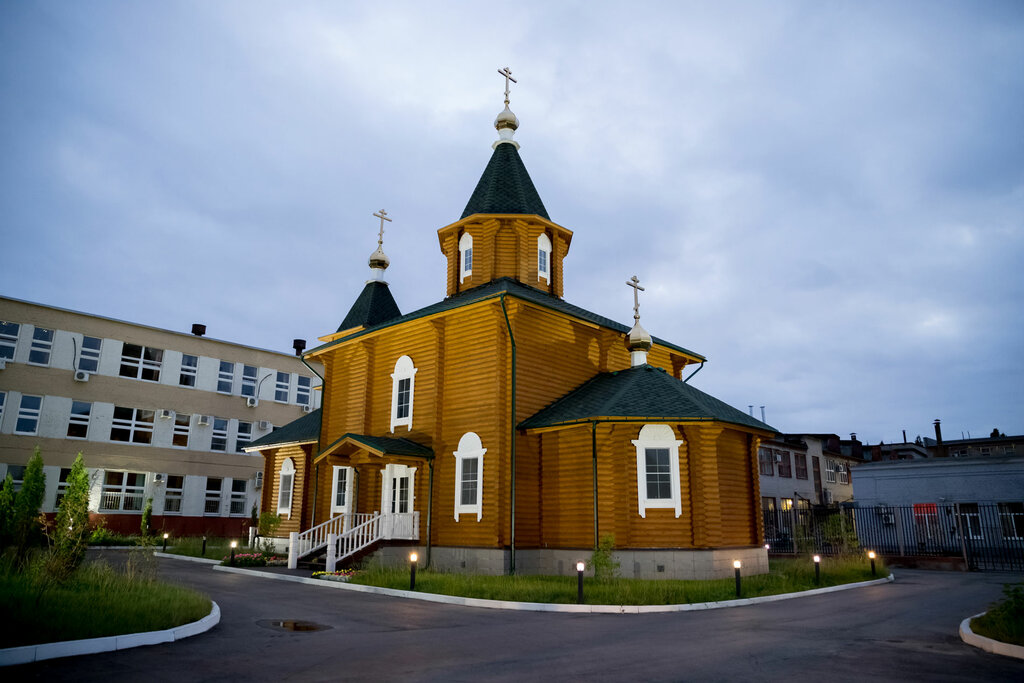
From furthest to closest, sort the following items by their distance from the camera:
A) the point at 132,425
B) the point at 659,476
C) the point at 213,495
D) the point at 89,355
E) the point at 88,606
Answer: the point at 213,495 < the point at 132,425 < the point at 89,355 < the point at 659,476 < the point at 88,606

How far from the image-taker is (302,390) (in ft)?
134

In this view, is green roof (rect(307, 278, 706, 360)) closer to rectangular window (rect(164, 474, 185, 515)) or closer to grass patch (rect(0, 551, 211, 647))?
grass patch (rect(0, 551, 211, 647))

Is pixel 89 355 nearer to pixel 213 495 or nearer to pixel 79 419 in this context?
pixel 79 419

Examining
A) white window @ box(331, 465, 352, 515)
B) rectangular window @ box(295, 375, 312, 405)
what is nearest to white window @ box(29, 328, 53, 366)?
rectangular window @ box(295, 375, 312, 405)

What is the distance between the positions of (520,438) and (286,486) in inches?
550

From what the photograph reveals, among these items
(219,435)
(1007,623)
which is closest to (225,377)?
(219,435)

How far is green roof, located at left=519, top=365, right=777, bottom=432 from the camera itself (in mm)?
16750

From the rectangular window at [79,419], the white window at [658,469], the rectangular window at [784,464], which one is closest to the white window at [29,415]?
the rectangular window at [79,419]

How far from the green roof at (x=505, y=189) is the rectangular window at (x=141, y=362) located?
21.5 m

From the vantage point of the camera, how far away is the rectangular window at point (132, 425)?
3310 centimetres

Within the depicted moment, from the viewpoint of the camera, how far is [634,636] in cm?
944

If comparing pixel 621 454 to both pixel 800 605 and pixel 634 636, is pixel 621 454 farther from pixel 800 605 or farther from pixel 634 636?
pixel 634 636

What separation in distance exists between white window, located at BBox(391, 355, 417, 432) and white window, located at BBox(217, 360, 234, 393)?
789 inches

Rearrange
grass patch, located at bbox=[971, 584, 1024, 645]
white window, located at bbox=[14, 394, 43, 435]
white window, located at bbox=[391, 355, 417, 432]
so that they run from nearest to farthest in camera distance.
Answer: grass patch, located at bbox=[971, 584, 1024, 645] < white window, located at bbox=[391, 355, 417, 432] < white window, located at bbox=[14, 394, 43, 435]
